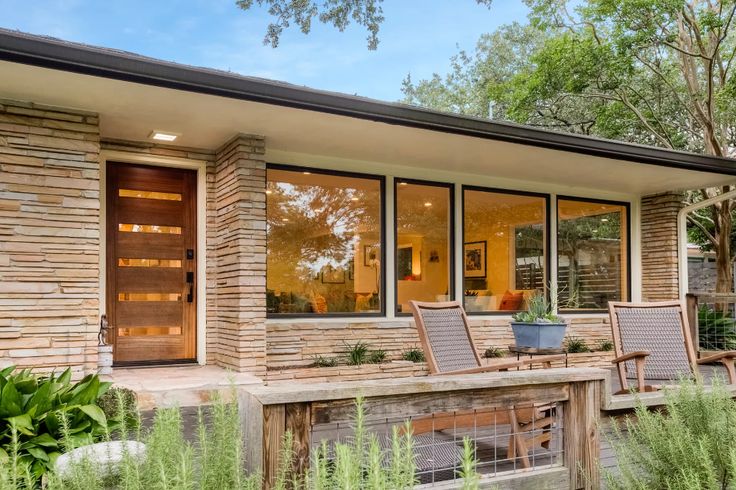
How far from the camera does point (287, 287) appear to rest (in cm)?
688

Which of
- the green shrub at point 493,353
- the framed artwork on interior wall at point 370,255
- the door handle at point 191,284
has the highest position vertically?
the framed artwork on interior wall at point 370,255

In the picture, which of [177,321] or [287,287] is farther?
[287,287]

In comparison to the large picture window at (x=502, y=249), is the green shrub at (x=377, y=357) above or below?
below

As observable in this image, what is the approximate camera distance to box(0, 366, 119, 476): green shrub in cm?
225

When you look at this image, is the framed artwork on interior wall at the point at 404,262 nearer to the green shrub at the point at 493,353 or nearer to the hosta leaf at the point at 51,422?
the green shrub at the point at 493,353

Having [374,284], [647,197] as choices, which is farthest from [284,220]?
[647,197]

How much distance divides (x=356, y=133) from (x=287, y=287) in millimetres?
2014

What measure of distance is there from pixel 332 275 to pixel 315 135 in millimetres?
1868

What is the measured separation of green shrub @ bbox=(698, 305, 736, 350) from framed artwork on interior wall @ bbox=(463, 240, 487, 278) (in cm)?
341

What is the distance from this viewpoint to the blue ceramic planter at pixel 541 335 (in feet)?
16.5

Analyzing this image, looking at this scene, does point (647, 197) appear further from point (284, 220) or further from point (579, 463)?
point (579, 463)

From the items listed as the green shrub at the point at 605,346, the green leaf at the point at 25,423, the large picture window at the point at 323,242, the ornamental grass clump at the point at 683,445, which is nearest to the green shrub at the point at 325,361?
the large picture window at the point at 323,242

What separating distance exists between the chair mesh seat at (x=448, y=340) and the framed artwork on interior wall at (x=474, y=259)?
3.39m

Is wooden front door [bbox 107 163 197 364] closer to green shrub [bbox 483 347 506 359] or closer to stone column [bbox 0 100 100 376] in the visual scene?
stone column [bbox 0 100 100 376]
